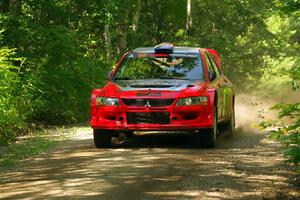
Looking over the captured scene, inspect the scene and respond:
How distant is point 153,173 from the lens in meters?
7.89

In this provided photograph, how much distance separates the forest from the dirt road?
79 cm

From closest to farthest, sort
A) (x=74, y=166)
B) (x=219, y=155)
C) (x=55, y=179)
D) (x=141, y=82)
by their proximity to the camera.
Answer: (x=55, y=179)
(x=74, y=166)
(x=219, y=155)
(x=141, y=82)

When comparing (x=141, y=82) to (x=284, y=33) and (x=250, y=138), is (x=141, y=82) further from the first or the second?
(x=284, y=33)

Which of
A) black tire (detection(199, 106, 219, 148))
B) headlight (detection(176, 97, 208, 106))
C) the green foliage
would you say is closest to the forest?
the green foliage

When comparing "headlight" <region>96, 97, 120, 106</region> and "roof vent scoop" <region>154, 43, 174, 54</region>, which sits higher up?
"roof vent scoop" <region>154, 43, 174, 54</region>

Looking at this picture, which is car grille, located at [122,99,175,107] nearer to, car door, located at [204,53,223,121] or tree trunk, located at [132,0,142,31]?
car door, located at [204,53,223,121]

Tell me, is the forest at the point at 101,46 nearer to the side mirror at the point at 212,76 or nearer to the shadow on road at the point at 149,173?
the shadow on road at the point at 149,173

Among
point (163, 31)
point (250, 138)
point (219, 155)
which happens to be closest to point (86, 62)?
point (250, 138)

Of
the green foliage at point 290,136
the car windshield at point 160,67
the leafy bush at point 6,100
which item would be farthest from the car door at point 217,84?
the green foliage at point 290,136

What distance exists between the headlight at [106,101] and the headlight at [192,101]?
43.2 inches

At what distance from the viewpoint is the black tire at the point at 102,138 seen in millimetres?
10754

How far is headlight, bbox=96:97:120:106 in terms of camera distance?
1047 centimetres

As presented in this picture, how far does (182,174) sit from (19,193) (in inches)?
86.7

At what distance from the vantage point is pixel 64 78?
17344 mm
